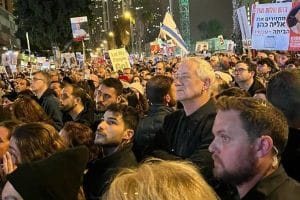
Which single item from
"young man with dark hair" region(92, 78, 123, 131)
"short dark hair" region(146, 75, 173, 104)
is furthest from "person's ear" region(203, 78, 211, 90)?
"young man with dark hair" region(92, 78, 123, 131)

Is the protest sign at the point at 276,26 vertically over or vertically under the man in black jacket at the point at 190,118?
over

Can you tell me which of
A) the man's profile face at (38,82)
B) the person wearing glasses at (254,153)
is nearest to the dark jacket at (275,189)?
the person wearing glasses at (254,153)

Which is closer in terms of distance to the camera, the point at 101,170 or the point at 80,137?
the point at 101,170

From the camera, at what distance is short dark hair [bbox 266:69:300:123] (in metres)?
4.06

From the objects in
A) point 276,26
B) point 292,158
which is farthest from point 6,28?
point 292,158

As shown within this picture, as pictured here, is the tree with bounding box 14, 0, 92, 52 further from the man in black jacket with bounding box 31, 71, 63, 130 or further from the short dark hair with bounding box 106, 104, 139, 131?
the short dark hair with bounding box 106, 104, 139, 131

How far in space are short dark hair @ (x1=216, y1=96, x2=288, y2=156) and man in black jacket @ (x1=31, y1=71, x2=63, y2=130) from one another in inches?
219

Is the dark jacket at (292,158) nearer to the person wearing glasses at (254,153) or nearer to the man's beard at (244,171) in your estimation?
the person wearing glasses at (254,153)

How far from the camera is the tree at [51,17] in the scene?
4316cm

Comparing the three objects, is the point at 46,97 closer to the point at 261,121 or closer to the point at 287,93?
the point at 287,93

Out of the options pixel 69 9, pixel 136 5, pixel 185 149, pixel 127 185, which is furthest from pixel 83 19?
pixel 136 5

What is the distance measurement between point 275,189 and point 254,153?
0.22 m

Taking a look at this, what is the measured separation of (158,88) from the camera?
650 cm

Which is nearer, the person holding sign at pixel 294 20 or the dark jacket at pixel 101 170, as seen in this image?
the dark jacket at pixel 101 170
